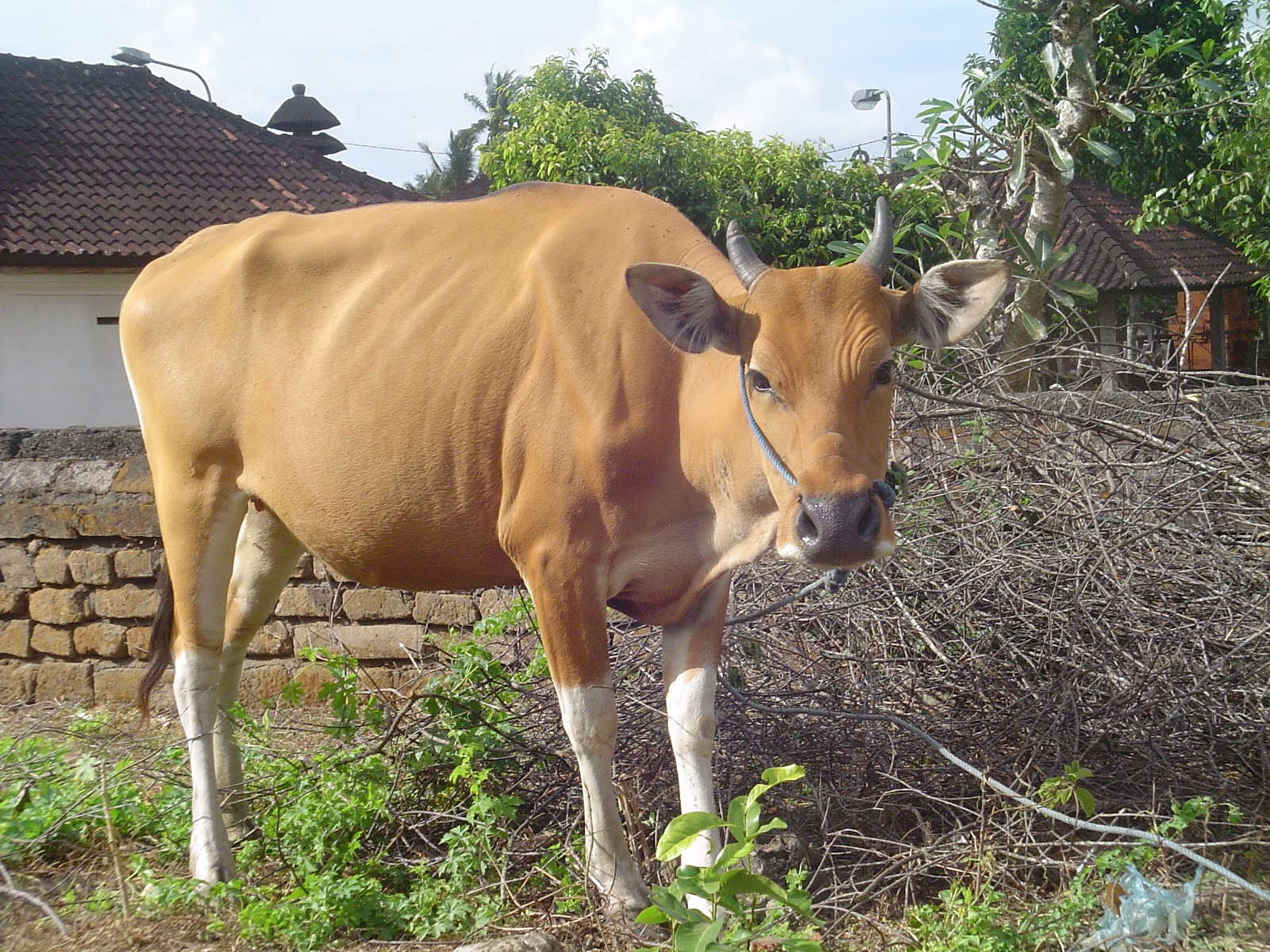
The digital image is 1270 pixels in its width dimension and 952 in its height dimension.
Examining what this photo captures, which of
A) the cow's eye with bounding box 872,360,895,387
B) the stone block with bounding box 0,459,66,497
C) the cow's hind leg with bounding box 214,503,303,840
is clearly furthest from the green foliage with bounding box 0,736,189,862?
the cow's eye with bounding box 872,360,895,387

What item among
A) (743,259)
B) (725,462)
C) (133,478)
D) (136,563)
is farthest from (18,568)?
(743,259)

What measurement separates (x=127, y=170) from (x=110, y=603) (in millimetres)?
13358

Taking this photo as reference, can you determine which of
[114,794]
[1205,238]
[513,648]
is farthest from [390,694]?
[1205,238]

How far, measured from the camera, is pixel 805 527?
3.13 m

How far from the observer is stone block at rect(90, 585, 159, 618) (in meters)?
6.64

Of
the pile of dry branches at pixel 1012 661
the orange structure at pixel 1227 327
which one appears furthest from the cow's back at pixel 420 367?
the orange structure at pixel 1227 327

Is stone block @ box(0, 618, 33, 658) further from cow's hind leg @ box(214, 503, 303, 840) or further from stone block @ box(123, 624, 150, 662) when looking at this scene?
cow's hind leg @ box(214, 503, 303, 840)

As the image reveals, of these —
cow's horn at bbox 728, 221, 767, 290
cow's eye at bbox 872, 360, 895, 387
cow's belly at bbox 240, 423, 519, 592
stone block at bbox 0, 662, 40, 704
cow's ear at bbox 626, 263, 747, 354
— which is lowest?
stone block at bbox 0, 662, 40, 704

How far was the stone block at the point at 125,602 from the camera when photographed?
6645mm

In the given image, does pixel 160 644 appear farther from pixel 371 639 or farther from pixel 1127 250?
pixel 1127 250

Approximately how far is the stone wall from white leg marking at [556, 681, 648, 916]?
2.69 metres

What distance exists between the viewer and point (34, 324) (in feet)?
55.6

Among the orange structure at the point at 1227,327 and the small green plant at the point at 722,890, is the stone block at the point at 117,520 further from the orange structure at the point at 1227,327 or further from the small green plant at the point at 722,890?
the orange structure at the point at 1227,327

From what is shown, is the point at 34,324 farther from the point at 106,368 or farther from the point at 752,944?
the point at 752,944
